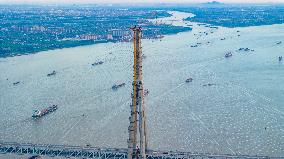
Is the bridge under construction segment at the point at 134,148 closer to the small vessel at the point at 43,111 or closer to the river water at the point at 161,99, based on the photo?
the river water at the point at 161,99

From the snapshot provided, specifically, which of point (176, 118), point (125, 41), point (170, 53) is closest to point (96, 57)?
point (170, 53)

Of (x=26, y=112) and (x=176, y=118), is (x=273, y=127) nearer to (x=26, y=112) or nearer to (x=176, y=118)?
(x=176, y=118)

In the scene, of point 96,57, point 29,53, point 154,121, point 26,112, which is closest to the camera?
point 154,121

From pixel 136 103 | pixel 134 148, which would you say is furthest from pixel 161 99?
pixel 136 103

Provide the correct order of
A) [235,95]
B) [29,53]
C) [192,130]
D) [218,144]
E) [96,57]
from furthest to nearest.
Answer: [29,53], [96,57], [235,95], [192,130], [218,144]

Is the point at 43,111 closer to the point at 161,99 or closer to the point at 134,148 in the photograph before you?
the point at 161,99

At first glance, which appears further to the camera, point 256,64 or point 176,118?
point 256,64
